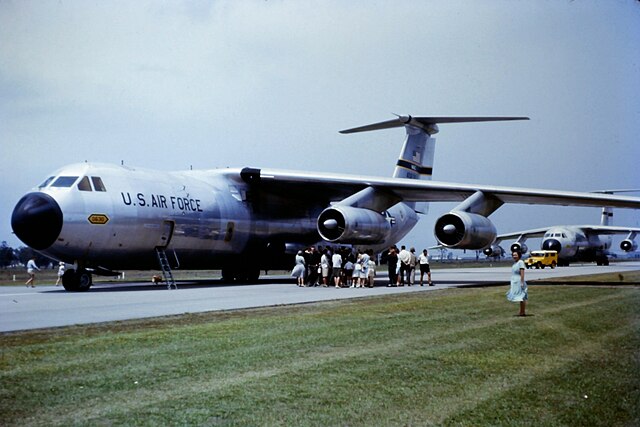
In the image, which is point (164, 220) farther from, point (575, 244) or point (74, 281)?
point (575, 244)

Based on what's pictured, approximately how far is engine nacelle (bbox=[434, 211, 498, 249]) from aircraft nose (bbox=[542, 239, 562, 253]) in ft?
103

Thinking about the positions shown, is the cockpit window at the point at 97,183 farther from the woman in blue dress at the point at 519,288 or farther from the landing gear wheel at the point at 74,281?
the woman in blue dress at the point at 519,288

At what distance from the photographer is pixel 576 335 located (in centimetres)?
963

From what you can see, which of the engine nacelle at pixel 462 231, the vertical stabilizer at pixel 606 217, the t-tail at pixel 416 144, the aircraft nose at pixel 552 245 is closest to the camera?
the engine nacelle at pixel 462 231

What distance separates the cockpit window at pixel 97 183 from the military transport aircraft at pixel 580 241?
118 feet

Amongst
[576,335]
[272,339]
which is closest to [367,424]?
[272,339]

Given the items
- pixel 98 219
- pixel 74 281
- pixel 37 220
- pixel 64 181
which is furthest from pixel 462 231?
pixel 37 220

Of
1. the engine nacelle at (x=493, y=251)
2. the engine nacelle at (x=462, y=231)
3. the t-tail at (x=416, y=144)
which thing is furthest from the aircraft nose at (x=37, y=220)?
the engine nacelle at (x=493, y=251)

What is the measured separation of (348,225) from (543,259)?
30.1m

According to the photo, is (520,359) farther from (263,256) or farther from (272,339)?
(263,256)

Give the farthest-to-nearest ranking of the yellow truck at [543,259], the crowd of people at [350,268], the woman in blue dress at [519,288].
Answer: the yellow truck at [543,259] < the crowd of people at [350,268] < the woman in blue dress at [519,288]

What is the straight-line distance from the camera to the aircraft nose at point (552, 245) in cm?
5190

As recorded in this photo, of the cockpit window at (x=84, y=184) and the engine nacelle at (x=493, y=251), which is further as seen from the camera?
the engine nacelle at (x=493, y=251)

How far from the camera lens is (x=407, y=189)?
77.8 ft
